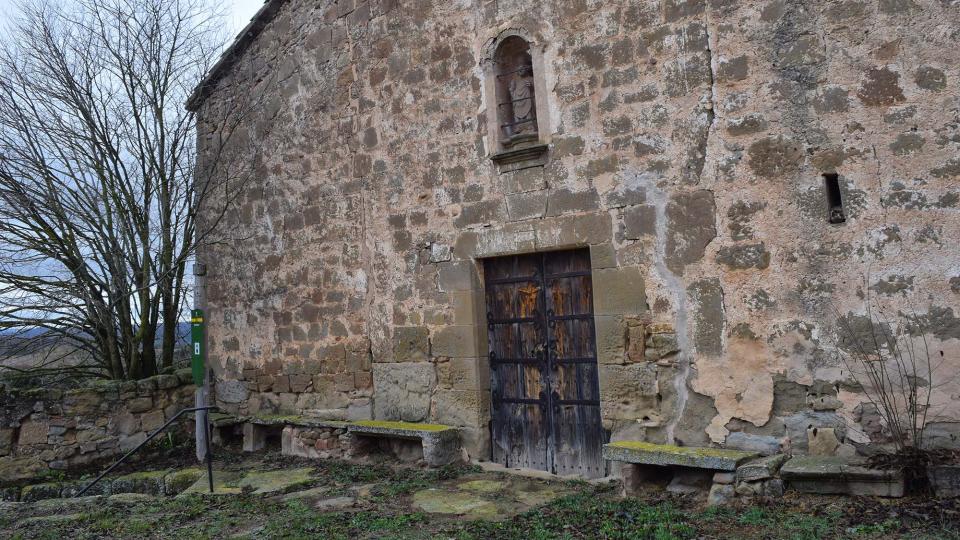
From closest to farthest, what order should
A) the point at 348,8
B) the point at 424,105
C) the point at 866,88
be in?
the point at 866,88
the point at 424,105
the point at 348,8

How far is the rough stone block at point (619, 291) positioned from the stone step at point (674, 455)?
3.26 feet

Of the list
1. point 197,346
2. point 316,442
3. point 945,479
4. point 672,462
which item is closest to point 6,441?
point 197,346

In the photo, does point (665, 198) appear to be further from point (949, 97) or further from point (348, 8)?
point (348, 8)

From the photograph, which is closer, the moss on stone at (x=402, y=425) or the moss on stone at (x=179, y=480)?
the moss on stone at (x=402, y=425)

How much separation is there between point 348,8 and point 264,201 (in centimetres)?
224

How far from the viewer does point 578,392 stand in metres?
6.19

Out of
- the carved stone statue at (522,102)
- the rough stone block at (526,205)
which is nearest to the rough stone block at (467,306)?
the rough stone block at (526,205)

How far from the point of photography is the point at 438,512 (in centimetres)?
526

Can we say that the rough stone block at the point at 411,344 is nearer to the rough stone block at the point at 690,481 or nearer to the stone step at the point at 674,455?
the stone step at the point at 674,455

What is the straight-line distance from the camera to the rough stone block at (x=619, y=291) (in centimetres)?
572

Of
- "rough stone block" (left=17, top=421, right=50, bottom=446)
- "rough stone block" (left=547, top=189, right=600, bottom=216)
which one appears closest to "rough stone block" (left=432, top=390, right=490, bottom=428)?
"rough stone block" (left=547, top=189, right=600, bottom=216)

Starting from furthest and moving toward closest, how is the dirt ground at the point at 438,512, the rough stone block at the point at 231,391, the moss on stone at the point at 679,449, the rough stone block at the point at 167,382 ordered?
1. the rough stone block at the point at 231,391
2. the rough stone block at the point at 167,382
3. the moss on stone at the point at 679,449
4. the dirt ground at the point at 438,512

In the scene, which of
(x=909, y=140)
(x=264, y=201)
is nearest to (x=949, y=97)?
(x=909, y=140)

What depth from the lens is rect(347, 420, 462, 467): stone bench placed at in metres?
6.52
